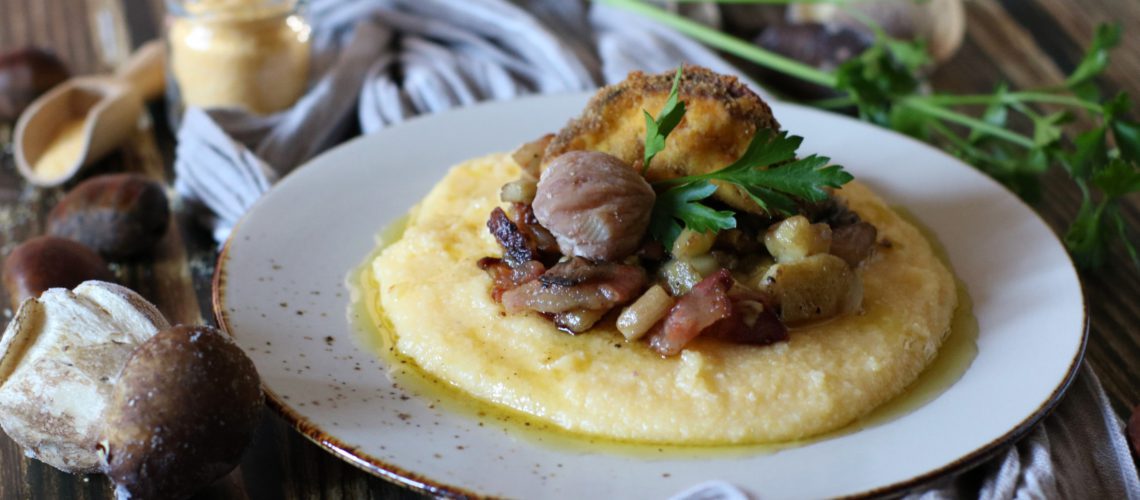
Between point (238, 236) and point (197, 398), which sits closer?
point (197, 398)

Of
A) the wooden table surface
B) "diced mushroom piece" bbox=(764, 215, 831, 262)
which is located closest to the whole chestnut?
the wooden table surface

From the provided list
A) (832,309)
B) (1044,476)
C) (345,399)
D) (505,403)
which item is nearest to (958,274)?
(832,309)

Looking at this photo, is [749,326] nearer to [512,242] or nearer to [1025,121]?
[512,242]

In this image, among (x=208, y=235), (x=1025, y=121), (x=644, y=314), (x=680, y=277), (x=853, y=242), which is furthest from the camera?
(x=1025, y=121)

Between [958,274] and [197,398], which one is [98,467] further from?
[958,274]

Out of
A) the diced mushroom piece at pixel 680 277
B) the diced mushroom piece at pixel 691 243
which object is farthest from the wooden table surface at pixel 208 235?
the diced mushroom piece at pixel 691 243

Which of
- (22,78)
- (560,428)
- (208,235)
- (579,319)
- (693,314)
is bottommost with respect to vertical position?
(208,235)

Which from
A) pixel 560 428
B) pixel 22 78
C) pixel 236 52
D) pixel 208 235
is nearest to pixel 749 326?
pixel 560 428
